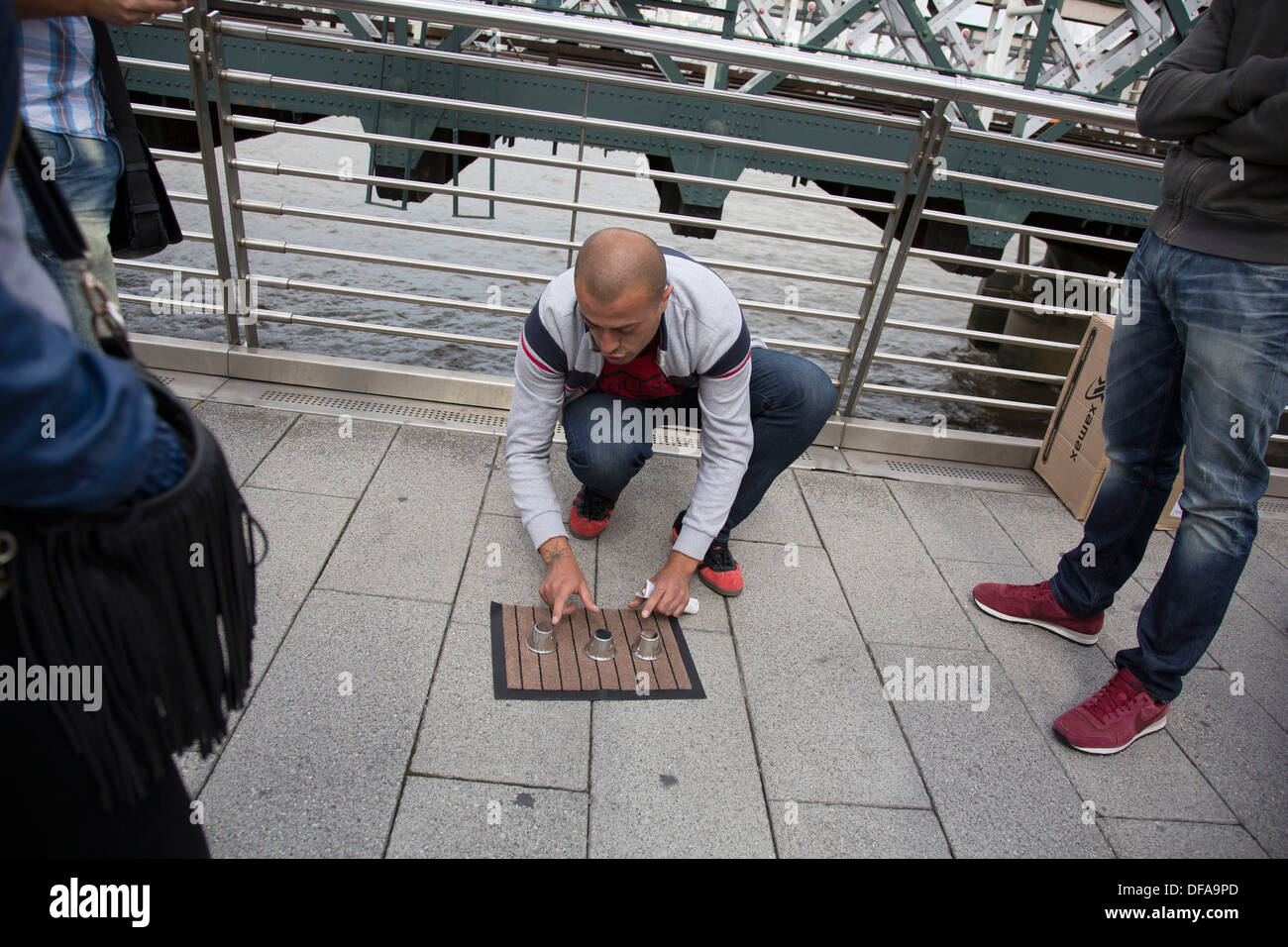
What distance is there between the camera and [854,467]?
3.69 m

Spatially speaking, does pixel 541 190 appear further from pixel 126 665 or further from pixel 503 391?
pixel 126 665

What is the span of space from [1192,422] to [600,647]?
166 cm

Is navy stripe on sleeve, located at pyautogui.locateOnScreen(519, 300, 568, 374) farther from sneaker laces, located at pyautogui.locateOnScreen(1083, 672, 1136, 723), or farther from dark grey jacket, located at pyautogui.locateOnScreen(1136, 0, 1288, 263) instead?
sneaker laces, located at pyautogui.locateOnScreen(1083, 672, 1136, 723)

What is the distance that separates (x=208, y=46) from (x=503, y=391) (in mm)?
1724

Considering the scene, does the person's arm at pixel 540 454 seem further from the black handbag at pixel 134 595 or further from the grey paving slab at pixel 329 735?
the black handbag at pixel 134 595

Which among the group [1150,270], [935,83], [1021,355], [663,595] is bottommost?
[1021,355]

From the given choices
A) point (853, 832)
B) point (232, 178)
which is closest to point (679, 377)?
point (853, 832)

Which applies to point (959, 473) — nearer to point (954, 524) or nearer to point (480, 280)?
point (954, 524)

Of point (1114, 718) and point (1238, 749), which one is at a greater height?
point (1114, 718)

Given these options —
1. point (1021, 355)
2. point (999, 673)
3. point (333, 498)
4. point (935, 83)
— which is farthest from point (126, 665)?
point (1021, 355)

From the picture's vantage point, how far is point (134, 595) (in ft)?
2.71

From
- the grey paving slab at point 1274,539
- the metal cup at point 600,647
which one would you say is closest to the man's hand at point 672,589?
the metal cup at point 600,647

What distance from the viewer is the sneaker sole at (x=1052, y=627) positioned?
8.68 ft

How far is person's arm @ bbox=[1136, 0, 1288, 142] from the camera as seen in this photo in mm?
1816
